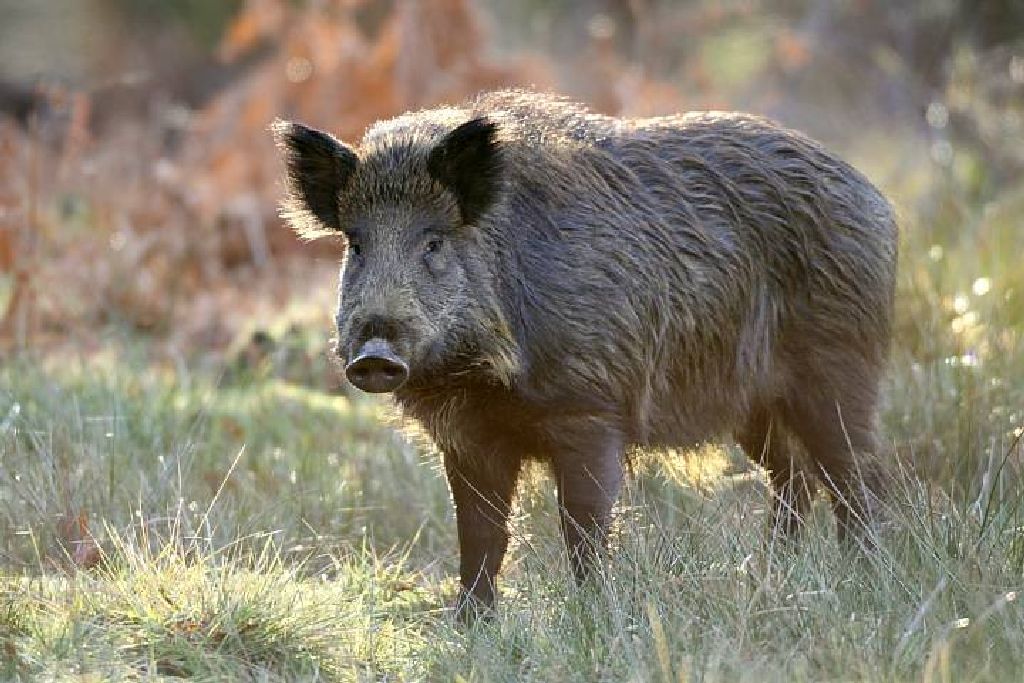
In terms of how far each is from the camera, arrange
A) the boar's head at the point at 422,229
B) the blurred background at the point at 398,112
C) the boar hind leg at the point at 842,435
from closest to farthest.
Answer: the boar's head at the point at 422,229, the boar hind leg at the point at 842,435, the blurred background at the point at 398,112

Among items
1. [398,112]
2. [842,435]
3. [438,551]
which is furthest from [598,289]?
[398,112]

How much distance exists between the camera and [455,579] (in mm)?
6129

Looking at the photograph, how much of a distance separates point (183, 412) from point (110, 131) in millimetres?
8508

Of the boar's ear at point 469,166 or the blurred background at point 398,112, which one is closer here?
the boar's ear at point 469,166

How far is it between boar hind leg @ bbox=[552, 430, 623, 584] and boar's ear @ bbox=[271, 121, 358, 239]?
3.49 ft

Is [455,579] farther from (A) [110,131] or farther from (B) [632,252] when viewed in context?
(A) [110,131]

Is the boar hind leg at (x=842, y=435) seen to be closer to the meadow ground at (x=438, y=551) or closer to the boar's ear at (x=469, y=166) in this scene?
the meadow ground at (x=438, y=551)

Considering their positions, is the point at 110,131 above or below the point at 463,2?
below

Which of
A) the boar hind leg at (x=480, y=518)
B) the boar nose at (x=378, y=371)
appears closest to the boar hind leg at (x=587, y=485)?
the boar hind leg at (x=480, y=518)

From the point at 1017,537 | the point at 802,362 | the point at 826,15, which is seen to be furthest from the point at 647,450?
the point at 826,15

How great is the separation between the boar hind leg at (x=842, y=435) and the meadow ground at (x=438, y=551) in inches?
5.7

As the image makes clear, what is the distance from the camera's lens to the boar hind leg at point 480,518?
18.6 ft

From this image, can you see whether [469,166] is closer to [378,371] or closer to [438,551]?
[378,371]

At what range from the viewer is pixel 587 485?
5395 millimetres
